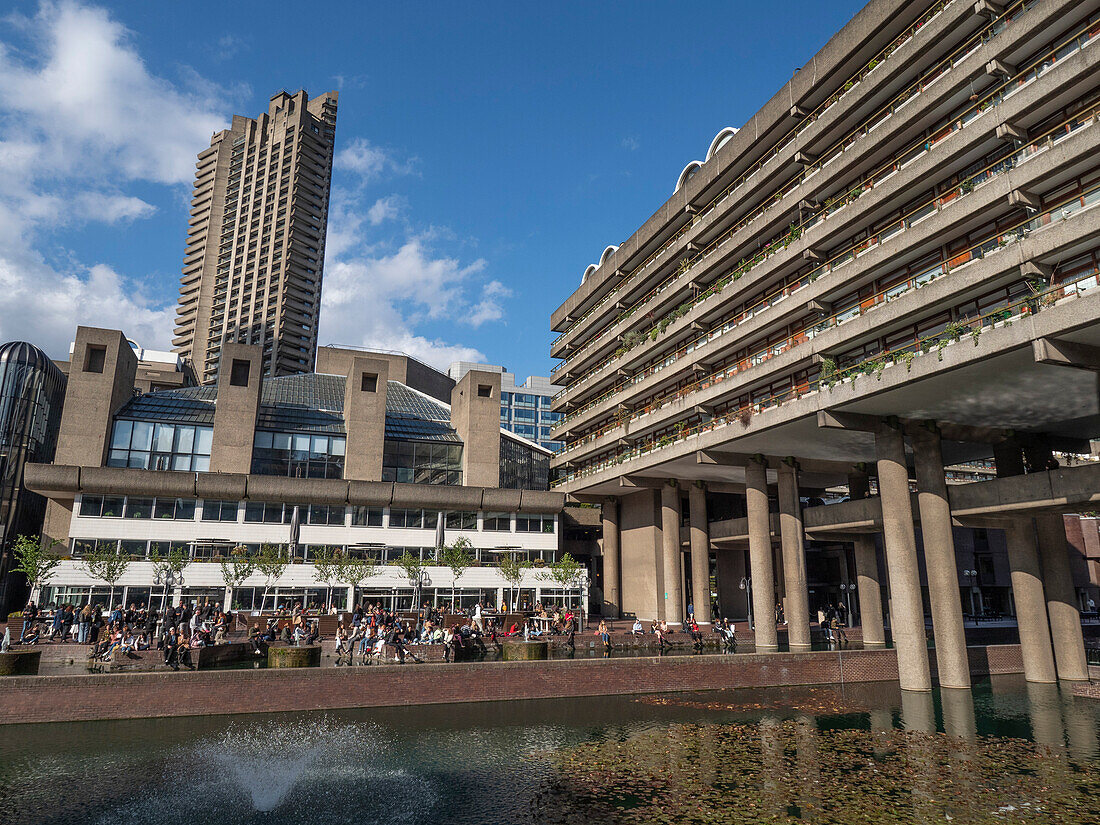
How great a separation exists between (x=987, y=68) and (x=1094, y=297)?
30.9 feet

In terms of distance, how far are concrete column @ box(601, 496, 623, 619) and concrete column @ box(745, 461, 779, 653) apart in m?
18.4

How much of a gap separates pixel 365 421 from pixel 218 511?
11.8 metres

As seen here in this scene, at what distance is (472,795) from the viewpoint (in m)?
13.5

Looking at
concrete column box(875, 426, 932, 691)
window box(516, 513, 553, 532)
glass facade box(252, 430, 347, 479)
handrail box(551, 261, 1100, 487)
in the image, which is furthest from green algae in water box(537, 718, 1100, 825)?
glass facade box(252, 430, 347, 479)

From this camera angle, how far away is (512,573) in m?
45.6

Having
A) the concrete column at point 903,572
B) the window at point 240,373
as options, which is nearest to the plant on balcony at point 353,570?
the window at point 240,373

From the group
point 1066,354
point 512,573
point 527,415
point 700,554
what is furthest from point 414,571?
point 527,415

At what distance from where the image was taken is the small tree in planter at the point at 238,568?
4047 centimetres

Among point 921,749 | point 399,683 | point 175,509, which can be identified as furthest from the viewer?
point 175,509

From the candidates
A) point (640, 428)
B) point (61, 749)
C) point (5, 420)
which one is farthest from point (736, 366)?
point (5, 420)

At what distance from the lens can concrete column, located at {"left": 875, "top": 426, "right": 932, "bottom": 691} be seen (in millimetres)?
26672

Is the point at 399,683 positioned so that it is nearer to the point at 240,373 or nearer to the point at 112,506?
the point at 112,506

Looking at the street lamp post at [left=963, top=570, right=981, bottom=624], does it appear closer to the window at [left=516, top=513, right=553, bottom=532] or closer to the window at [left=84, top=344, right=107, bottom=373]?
the window at [left=516, top=513, right=553, bottom=532]

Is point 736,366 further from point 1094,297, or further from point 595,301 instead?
point 595,301
